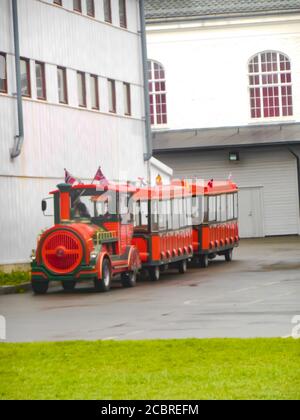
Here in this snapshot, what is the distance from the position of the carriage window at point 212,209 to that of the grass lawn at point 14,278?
730cm

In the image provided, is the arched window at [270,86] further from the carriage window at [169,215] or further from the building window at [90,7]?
the carriage window at [169,215]

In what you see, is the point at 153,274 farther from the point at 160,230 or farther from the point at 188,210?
the point at 188,210

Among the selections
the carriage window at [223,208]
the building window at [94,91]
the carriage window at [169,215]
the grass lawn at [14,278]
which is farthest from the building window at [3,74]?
the carriage window at [223,208]

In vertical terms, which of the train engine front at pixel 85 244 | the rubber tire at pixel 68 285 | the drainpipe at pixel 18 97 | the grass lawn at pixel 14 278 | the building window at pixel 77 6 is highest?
the building window at pixel 77 6

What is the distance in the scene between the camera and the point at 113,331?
64.2ft

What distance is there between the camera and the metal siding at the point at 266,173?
60.2 metres

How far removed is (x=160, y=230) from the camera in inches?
1351

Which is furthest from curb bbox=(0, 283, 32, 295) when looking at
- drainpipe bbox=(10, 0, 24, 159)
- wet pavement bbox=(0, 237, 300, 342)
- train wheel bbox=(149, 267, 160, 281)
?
drainpipe bbox=(10, 0, 24, 159)

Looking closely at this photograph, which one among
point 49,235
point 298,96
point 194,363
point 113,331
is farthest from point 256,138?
point 194,363

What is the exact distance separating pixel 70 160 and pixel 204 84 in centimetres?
2259

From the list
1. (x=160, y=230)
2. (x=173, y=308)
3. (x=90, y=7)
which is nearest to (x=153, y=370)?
(x=173, y=308)

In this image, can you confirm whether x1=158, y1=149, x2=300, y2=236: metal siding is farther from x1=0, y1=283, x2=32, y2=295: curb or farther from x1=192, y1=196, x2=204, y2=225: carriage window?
x1=0, y1=283, x2=32, y2=295: curb

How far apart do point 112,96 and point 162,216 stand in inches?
484
